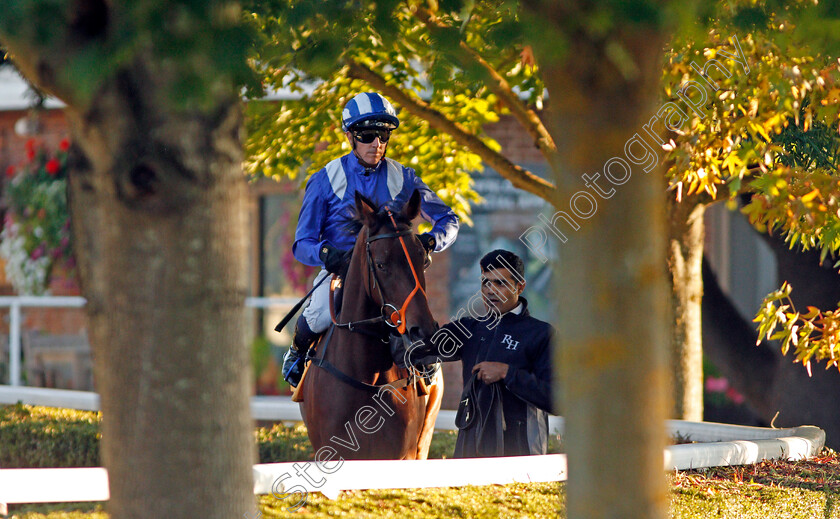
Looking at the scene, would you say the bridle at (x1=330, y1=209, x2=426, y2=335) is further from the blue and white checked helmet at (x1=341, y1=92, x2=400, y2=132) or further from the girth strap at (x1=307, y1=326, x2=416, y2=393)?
the blue and white checked helmet at (x1=341, y1=92, x2=400, y2=132)

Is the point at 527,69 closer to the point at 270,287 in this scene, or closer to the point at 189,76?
the point at 189,76

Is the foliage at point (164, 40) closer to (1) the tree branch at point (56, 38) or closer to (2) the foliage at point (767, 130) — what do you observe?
(1) the tree branch at point (56, 38)

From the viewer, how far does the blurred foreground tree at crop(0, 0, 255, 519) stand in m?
2.28

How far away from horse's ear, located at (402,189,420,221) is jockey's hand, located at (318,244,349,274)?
0.41 m

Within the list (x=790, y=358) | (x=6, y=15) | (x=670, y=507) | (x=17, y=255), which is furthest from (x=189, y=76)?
(x=17, y=255)

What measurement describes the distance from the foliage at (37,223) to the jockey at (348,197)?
6451 mm

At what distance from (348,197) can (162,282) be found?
114 inches

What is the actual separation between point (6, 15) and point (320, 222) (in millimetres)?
3410

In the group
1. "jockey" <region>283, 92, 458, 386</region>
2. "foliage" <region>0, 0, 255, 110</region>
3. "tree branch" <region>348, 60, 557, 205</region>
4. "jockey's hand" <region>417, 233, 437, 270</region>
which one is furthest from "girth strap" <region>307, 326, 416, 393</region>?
"foliage" <region>0, 0, 255, 110</region>

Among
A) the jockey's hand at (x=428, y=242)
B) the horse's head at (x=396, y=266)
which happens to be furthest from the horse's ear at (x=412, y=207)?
the jockey's hand at (x=428, y=242)

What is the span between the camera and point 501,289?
4.90m

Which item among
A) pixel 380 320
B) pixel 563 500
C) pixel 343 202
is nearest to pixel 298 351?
pixel 343 202

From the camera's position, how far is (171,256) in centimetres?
231

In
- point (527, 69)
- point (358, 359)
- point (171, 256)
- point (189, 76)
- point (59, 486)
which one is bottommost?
point (59, 486)
